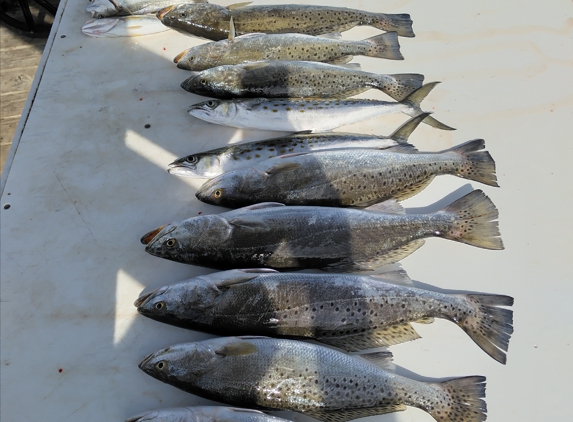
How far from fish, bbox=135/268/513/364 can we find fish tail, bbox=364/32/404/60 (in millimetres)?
2037

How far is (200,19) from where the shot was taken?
3.62m

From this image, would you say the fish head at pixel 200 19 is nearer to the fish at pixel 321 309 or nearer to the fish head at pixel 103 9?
the fish head at pixel 103 9

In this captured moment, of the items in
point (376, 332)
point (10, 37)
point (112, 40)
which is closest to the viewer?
point (376, 332)

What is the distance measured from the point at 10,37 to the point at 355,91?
562 centimetres

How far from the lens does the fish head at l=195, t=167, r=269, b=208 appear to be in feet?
9.45

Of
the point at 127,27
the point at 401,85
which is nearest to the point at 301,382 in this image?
the point at 401,85

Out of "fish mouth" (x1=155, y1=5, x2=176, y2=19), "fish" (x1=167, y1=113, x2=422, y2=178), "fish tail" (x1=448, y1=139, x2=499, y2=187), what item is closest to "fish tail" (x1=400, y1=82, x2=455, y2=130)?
"fish" (x1=167, y1=113, x2=422, y2=178)

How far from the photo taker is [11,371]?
258 centimetres

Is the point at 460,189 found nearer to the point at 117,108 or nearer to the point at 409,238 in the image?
the point at 409,238

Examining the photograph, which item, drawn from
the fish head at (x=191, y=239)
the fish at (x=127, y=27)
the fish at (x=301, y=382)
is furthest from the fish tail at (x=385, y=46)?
the fish at (x=301, y=382)

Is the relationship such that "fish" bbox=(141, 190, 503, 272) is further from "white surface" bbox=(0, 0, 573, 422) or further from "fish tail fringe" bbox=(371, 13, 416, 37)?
"fish tail fringe" bbox=(371, 13, 416, 37)

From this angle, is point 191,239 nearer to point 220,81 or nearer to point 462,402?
point 220,81

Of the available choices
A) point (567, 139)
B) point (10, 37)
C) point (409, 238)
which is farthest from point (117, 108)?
point (10, 37)

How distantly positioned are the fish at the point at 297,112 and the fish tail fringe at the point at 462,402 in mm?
1877
